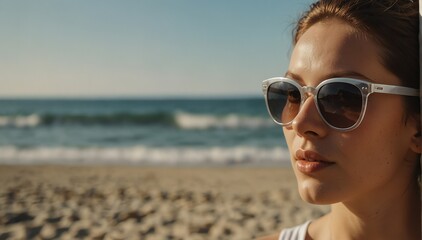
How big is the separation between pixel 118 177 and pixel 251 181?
310cm

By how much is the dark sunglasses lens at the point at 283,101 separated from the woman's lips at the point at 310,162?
17 cm

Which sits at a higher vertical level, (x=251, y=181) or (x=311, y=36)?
(x=311, y=36)

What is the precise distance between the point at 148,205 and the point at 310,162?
5.19m

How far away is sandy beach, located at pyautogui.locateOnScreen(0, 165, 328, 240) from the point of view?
4.98m

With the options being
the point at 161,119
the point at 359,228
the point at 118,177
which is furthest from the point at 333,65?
the point at 161,119

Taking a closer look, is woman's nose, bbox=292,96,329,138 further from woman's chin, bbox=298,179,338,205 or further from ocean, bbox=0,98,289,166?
ocean, bbox=0,98,289,166

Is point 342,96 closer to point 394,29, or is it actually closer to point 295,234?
point 394,29

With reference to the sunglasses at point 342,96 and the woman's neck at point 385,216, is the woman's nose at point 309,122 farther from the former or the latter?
the woman's neck at point 385,216

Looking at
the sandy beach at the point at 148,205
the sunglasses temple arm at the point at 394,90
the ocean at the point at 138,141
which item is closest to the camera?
the sunglasses temple arm at the point at 394,90

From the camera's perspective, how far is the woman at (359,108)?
4.61 ft

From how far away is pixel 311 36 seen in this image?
1532 millimetres

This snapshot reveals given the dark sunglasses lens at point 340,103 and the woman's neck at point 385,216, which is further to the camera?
the woman's neck at point 385,216

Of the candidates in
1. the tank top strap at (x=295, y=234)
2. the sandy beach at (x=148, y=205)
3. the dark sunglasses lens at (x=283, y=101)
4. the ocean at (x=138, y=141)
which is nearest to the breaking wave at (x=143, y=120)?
the ocean at (x=138, y=141)

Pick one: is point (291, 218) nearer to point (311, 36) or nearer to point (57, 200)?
point (57, 200)
